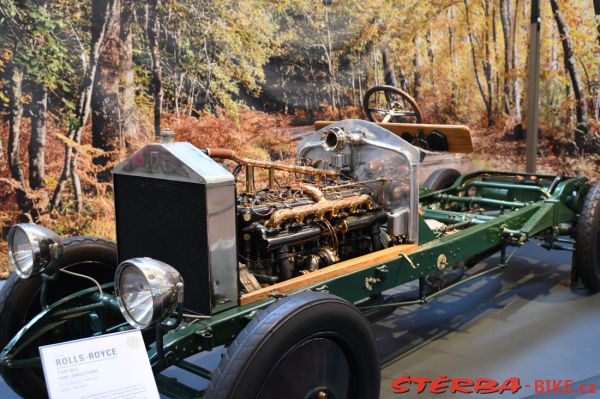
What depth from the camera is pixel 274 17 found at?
231 inches

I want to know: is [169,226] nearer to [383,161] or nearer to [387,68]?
[383,161]

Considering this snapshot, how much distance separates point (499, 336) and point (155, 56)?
3.77m

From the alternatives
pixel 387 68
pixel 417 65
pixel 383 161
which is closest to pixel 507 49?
pixel 417 65

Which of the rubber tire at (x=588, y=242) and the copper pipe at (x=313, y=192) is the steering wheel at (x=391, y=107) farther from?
the rubber tire at (x=588, y=242)

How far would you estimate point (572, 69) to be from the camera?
22.8 ft

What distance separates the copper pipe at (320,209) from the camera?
2.73 meters

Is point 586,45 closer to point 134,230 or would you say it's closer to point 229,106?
point 229,106

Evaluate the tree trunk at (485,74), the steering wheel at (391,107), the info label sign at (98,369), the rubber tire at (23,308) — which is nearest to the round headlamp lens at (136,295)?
the info label sign at (98,369)

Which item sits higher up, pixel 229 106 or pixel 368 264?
pixel 229 106

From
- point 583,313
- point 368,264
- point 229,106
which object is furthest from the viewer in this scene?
point 229,106

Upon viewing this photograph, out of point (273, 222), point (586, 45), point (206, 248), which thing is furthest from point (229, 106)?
point (586, 45)

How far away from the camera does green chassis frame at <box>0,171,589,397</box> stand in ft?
7.18

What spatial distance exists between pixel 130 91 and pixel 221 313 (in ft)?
10.7

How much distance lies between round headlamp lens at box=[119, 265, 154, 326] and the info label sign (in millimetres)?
142
